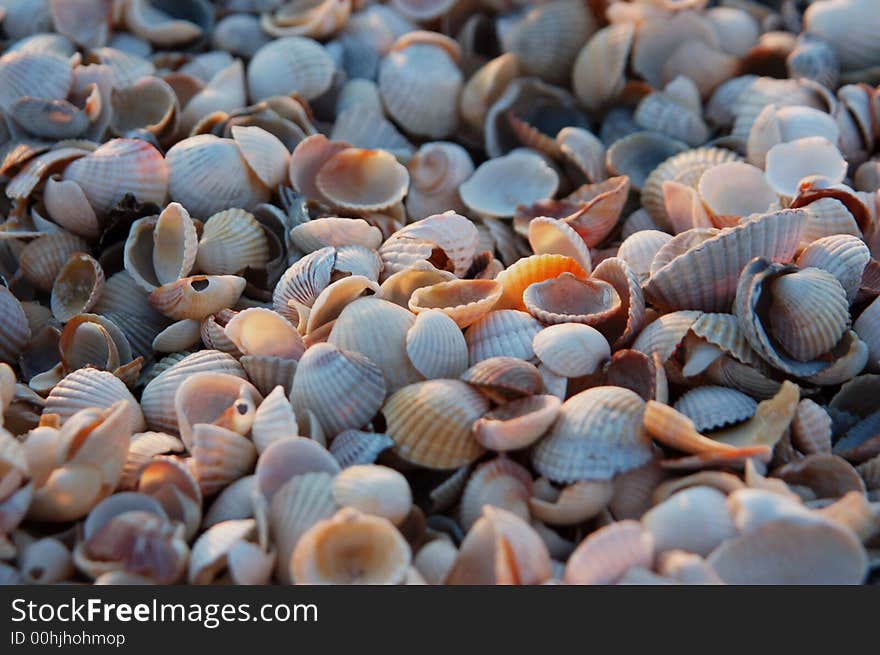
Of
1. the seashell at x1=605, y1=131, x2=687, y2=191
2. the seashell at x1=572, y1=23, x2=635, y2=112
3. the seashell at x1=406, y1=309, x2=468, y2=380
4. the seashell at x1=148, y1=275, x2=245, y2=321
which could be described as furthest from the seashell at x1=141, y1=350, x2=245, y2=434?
the seashell at x1=572, y1=23, x2=635, y2=112

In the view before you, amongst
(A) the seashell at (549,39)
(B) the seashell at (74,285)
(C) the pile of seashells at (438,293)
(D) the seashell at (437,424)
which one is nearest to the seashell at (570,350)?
(C) the pile of seashells at (438,293)

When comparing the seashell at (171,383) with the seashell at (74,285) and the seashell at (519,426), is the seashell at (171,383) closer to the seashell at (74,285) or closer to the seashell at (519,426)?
the seashell at (74,285)

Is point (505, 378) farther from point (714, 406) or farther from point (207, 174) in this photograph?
point (207, 174)

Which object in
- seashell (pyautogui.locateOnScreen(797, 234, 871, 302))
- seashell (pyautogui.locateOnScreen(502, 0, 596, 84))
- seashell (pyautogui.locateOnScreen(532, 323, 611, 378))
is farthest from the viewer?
seashell (pyautogui.locateOnScreen(502, 0, 596, 84))

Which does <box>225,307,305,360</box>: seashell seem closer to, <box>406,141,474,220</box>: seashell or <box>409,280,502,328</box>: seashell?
<box>409,280,502,328</box>: seashell
